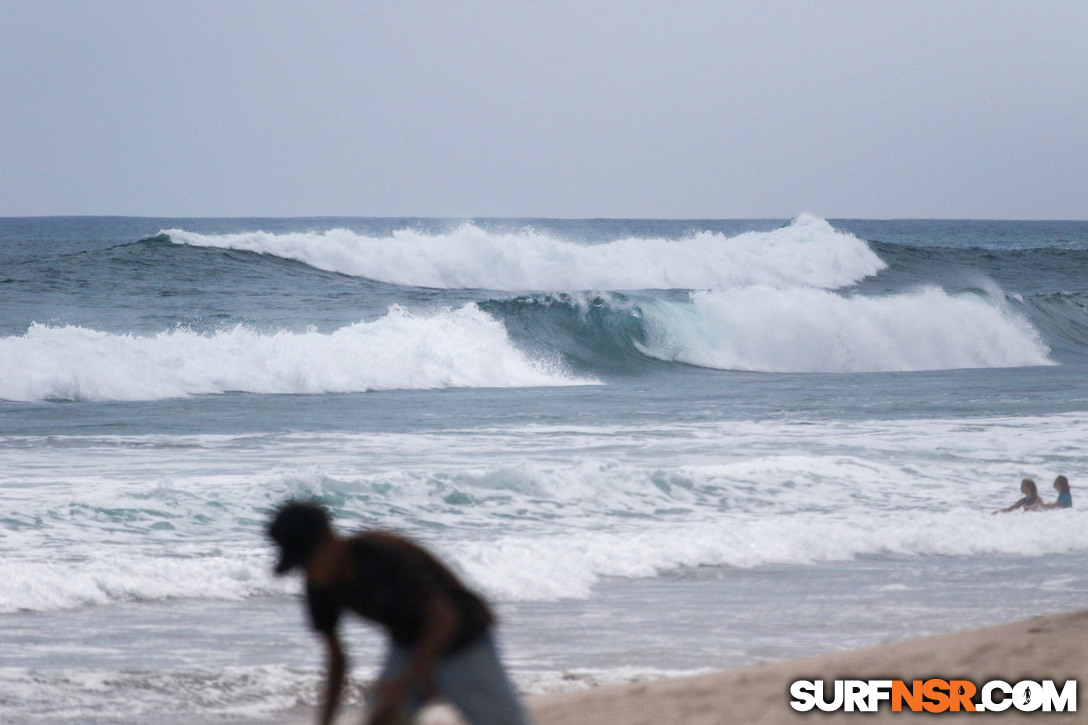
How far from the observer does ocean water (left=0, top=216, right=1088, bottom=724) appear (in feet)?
21.7

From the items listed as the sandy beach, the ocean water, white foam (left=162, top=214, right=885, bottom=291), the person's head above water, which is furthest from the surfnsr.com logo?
white foam (left=162, top=214, right=885, bottom=291)

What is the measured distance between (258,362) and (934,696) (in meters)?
16.4

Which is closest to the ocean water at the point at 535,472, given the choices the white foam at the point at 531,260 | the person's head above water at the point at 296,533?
the person's head above water at the point at 296,533

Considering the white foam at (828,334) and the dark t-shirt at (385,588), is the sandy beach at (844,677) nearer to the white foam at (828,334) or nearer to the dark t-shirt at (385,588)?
the dark t-shirt at (385,588)

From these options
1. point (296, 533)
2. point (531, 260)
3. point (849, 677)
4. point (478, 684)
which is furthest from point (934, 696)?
point (531, 260)

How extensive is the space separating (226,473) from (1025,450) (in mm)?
8205

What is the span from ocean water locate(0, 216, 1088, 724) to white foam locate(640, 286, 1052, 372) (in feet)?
0.30

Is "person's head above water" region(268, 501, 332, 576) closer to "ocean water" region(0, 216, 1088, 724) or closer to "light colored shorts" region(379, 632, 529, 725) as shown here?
"light colored shorts" region(379, 632, 529, 725)

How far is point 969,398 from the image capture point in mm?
17781

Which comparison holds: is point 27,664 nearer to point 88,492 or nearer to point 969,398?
point 88,492

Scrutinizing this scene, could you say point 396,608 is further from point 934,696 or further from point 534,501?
point 534,501

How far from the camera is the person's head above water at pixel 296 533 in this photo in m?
2.67

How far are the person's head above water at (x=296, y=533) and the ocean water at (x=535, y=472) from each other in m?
2.99

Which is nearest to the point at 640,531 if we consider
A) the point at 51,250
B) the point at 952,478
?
the point at 952,478
